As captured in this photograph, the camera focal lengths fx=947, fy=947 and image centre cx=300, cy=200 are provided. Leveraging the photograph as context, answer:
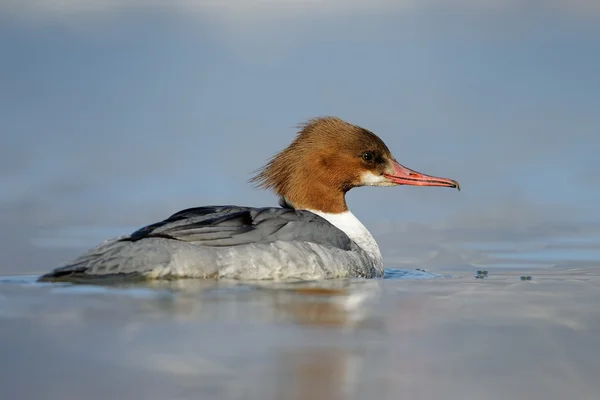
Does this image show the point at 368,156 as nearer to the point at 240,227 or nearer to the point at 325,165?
the point at 325,165

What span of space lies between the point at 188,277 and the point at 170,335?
8.56ft

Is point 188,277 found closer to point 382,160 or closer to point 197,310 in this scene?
point 197,310

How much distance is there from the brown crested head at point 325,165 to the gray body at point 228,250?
0.62m

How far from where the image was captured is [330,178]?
27.9 feet

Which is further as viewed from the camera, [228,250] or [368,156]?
[368,156]

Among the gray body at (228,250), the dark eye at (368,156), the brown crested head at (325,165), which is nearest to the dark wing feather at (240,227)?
the gray body at (228,250)

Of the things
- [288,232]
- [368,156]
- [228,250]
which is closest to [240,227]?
[228,250]

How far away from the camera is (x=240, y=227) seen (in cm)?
743

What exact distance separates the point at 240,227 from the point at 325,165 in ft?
4.41

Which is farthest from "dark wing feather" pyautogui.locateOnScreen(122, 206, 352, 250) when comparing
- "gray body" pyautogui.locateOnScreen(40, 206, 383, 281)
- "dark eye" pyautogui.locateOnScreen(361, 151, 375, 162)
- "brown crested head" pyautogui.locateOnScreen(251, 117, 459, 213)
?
"dark eye" pyautogui.locateOnScreen(361, 151, 375, 162)

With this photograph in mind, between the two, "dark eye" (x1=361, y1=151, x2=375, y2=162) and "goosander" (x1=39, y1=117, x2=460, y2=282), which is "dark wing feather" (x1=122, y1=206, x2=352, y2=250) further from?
"dark eye" (x1=361, y1=151, x2=375, y2=162)

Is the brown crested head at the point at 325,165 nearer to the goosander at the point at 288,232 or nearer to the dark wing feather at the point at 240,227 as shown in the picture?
the goosander at the point at 288,232

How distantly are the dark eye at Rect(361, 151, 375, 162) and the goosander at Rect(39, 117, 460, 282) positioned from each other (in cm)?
1

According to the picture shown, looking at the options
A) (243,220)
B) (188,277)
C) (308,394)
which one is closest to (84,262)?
(188,277)
